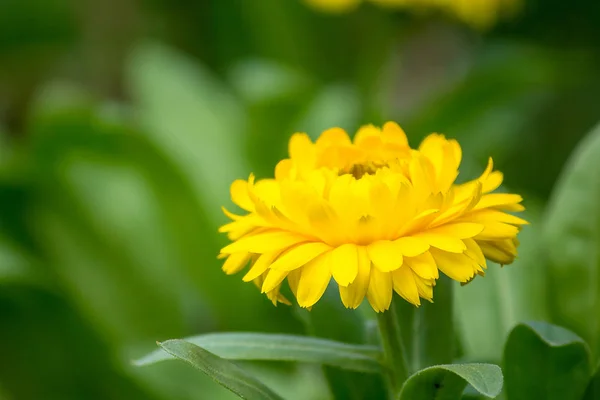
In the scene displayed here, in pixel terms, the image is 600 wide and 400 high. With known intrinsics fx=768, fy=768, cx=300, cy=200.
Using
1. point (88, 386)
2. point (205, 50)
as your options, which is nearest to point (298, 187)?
point (88, 386)

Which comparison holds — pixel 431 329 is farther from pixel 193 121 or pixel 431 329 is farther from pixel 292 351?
pixel 193 121

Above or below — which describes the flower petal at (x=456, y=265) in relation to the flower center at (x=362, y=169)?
below

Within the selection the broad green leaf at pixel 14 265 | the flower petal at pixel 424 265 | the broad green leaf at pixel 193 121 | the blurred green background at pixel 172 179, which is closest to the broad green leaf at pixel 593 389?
the flower petal at pixel 424 265

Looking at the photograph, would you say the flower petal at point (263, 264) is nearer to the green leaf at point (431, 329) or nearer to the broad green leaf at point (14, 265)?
the green leaf at point (431, 329)

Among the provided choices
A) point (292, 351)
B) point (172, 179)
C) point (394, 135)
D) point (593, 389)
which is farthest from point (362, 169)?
point (172, 179)

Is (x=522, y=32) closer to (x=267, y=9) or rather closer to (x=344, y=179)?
(x=267, y=9)

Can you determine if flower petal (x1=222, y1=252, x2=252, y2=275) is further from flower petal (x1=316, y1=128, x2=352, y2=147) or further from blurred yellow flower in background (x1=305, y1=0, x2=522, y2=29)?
blurred yellow flower in background (x1=305, y1=0, x2=522, y2=29)

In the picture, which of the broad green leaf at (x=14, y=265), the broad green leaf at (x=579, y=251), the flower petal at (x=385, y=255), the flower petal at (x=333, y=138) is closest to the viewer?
the flower petal at (x=385, y=255)

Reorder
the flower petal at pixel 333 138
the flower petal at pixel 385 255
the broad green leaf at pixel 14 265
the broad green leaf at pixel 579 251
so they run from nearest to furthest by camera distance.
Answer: the flower petal at pixel 385 255, the flower petal at pixel 333 138, the broad green leaf at pixel 579 251, the broad green leaf at pixel 14 265
